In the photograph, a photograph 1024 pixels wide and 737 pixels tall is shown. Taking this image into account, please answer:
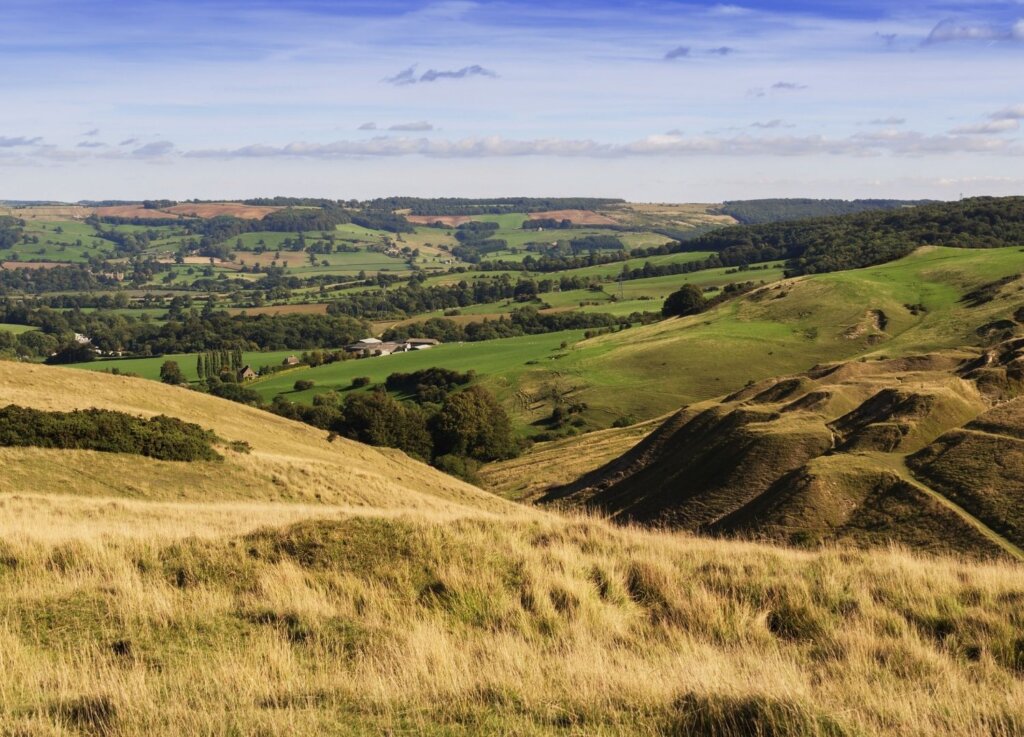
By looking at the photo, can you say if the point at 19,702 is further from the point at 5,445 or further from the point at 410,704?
the point at 5,445

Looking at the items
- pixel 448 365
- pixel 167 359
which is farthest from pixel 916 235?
pixel 167 359

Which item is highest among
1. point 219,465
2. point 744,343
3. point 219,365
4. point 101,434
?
point 101,434

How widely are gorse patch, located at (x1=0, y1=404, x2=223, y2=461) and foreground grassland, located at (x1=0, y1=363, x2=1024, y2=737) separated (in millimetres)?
17444

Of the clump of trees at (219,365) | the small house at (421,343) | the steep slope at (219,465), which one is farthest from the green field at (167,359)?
the steep slope at (219,465)

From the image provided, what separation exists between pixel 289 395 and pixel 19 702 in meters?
104

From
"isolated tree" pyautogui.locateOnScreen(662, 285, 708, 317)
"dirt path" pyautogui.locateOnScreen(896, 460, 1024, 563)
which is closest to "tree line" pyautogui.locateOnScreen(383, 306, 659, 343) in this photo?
"isolated tree" pyautogui.locateOnScreen(662, 285, 708, 317)

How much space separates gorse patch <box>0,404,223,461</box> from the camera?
33.3m

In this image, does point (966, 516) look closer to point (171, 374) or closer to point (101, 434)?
point (101, 434)

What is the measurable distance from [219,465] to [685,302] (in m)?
112

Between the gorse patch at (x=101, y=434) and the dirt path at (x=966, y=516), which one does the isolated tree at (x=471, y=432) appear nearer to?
the gorse patch at (x=101, y=434)

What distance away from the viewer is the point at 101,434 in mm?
34344

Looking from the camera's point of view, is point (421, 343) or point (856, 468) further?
point (421, 343)

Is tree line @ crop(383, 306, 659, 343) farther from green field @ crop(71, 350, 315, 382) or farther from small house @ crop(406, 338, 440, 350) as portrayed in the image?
green field @ crop(71, 350, 315, 382)

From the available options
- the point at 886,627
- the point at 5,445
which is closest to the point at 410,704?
the point at 886,627
